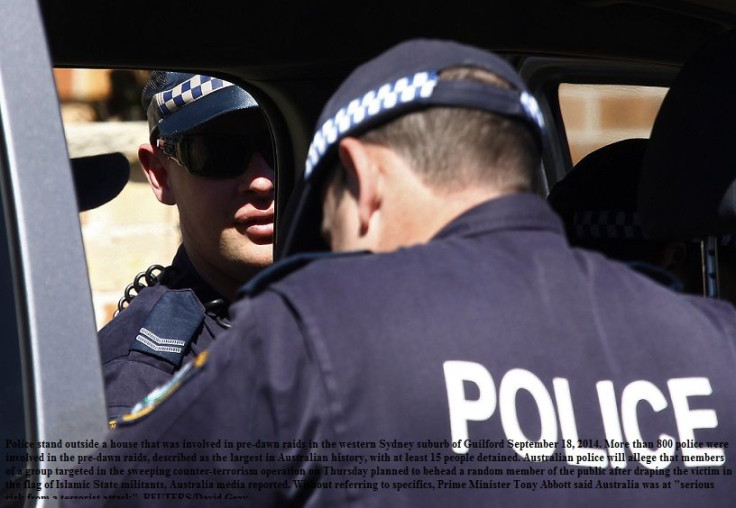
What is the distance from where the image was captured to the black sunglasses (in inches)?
105

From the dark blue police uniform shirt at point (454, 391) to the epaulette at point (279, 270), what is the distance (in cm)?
2

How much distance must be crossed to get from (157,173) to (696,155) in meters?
1.39

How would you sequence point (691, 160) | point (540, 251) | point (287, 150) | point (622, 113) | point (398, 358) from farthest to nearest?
1. point (622, 113)
2. point (287, 150)
3. point (691, 160)
4. point (540, 251)
5. point (398, 358)

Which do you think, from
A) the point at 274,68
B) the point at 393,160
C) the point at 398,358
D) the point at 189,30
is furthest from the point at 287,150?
the point at 398,358

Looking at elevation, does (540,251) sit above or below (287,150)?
below

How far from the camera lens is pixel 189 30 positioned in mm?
2107

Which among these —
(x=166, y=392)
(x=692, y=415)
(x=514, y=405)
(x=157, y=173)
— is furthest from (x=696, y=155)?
(x=157, y=173)

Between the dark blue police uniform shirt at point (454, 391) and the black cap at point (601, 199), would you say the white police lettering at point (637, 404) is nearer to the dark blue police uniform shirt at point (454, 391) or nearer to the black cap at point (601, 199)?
the dark blue police uniform shirt at point (454, 391)

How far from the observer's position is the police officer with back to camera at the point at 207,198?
2572 millimetres

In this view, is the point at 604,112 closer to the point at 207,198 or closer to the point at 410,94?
the point at 207,198

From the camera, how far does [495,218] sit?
4.90 feet

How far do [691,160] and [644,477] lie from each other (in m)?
0.69

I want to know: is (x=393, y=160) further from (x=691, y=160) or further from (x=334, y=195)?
(x=691, y=160)

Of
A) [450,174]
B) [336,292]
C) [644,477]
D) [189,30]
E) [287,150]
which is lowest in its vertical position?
[644,477]
